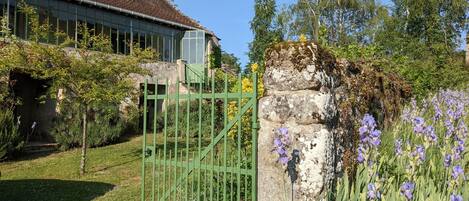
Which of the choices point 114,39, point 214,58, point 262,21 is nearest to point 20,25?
point 114,39

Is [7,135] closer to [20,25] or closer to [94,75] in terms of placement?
[94,75]

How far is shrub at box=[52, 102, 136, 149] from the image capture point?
13945 millimetres

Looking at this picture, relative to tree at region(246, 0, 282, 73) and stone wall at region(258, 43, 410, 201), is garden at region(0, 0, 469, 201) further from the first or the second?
tree at region(246, 0, 282, 73)

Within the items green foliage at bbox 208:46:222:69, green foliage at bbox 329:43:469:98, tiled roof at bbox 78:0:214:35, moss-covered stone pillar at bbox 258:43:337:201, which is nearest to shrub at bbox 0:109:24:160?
green foliage at bbox 329:43:469:98

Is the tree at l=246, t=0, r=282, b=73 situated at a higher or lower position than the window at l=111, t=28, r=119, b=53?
higher

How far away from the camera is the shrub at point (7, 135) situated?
11297 millimetres

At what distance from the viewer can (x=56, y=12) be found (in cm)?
1784

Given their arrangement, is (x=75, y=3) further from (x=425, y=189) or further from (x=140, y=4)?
(x=425, y=189)

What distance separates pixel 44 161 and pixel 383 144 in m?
10.2

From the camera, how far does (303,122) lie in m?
2.92

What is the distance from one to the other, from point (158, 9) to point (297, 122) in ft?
72.2

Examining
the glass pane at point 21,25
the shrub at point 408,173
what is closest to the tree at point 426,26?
the glass pane at point 21,25

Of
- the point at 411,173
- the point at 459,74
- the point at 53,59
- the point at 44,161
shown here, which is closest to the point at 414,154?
the point at 411,173

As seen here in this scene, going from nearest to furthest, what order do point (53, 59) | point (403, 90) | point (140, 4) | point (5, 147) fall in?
point (403, 90)
point (53, 59)
point (5, 147)
point (140, 4)
